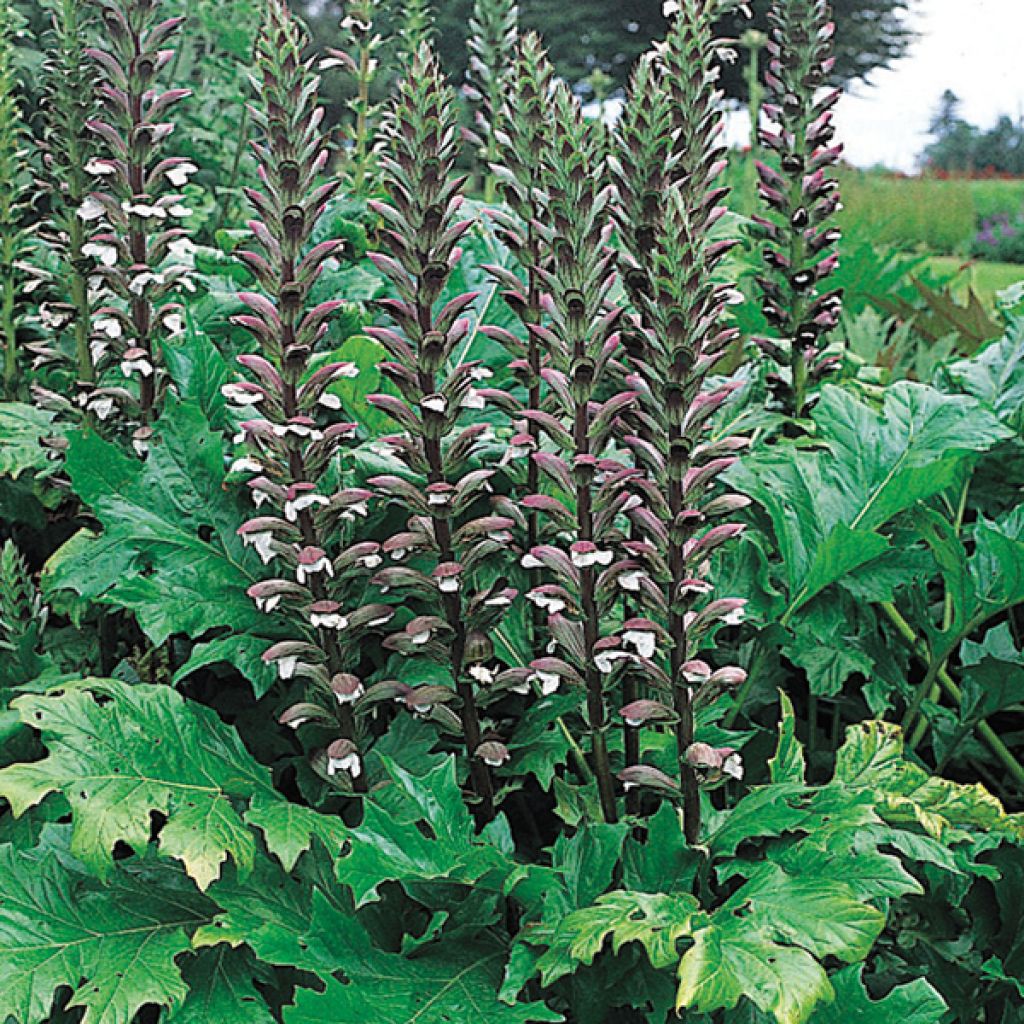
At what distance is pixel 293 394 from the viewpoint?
2006 millimetres

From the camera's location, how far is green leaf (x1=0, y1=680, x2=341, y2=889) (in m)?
1.85

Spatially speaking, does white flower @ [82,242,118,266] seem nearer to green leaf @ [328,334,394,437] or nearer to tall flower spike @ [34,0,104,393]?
tall flower spike @ [34,0,104,393]

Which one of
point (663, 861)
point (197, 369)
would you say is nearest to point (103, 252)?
point (197, 369)

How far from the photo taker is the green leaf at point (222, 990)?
6.18ft

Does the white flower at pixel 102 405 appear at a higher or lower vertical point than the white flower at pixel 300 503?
higher

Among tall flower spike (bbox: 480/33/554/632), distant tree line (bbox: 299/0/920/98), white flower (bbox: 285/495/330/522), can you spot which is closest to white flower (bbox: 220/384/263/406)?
white flower (bbox: 285/495/330/522)

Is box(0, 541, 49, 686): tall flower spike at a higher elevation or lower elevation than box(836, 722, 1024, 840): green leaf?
higher

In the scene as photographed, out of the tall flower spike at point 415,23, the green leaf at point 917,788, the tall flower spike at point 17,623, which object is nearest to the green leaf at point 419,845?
the green leaf at point 917,788

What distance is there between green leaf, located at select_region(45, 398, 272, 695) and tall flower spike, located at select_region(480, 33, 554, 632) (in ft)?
2.02

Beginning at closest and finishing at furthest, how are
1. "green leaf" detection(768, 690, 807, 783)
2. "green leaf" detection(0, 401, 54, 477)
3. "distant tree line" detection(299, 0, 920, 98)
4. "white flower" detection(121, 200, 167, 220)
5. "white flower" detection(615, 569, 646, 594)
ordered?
"white flower" detection(615, 569, 646, 594), "green leaf" detection(768, 690, 807, 783), "white flower" detection(121, 200, 167, 220), "green leaf" detection(0, 401, 54, 477), "distant tree line" detection(299, 0, 920, 98)

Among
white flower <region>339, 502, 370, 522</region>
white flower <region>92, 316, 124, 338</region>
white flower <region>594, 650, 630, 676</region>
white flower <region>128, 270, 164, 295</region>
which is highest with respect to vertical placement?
white flower <region>128, 270, 164, 295</region>

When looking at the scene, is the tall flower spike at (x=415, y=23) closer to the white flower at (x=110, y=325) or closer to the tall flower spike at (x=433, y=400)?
the white flower at (x=110, y=325)

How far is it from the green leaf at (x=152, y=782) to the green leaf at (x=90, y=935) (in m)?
0.13

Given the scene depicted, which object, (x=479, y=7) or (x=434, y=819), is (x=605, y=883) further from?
(x=479, y=7)
